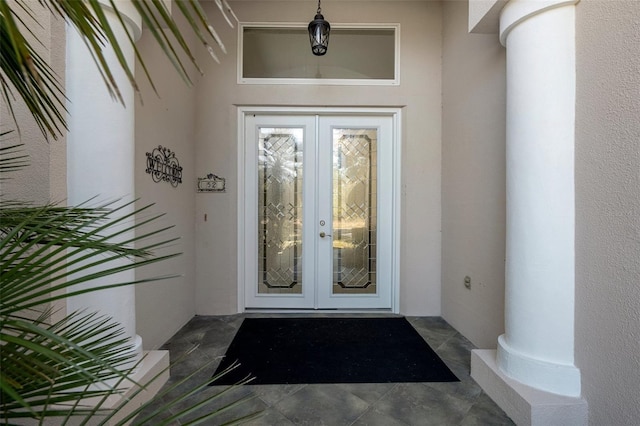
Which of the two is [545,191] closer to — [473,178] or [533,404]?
[473,178]

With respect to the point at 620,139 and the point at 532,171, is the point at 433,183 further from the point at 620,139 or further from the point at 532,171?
the point at 620,139

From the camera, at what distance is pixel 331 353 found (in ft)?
7.22

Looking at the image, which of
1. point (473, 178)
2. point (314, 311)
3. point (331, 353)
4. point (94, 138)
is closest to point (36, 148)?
point (94, 138)

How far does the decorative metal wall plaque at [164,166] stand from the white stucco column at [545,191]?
2.42 meters

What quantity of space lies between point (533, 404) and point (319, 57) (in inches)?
126

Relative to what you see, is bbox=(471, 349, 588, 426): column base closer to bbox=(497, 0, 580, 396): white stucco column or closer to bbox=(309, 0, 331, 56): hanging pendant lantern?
bbox=(497, 0, 580, 396): white stucco column

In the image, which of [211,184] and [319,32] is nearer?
[319,32]

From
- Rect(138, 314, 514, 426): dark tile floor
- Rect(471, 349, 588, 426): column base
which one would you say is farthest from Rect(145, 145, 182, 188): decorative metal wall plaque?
Rect(471, 349, 588, 426): column base

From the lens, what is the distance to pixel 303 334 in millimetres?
2533

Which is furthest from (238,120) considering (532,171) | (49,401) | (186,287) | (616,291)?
(616,291)

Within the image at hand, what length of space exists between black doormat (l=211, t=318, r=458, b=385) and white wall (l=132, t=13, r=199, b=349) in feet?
1.99

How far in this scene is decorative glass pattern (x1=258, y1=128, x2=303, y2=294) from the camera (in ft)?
10.2

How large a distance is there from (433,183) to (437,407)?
2015 millimetres

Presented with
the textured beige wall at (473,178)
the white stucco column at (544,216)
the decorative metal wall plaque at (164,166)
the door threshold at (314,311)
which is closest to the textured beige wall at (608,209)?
the white stucco column at (544,216)
